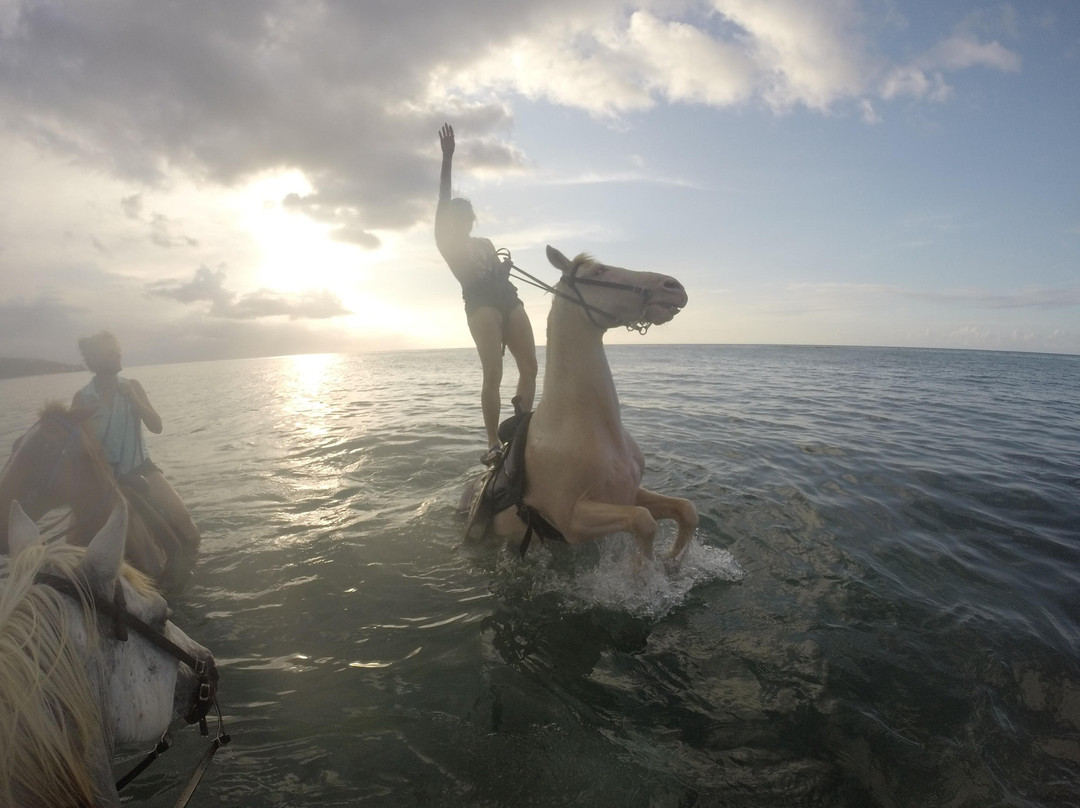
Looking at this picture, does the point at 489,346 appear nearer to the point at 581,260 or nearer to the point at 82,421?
the point at 581,260

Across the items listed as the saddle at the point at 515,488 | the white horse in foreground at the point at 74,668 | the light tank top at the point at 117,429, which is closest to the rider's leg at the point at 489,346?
the saddle at the point at 515,488

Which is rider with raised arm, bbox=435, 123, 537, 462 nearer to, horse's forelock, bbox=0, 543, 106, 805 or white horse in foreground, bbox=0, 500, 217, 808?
white horse in foreground, bbox=0, 500, 217, 808

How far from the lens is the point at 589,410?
3.83 metres

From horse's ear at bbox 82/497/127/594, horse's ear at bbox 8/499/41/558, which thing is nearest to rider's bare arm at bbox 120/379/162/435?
horse's ear at bbox 8/499/41/558

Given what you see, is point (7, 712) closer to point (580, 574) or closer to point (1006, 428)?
point (580, 574)

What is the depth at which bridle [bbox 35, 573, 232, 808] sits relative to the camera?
4.82 feet

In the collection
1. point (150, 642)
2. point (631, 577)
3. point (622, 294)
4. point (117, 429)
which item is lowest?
point (631, 577)

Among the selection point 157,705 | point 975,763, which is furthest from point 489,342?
point 975,763

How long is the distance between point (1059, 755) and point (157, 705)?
399 cm

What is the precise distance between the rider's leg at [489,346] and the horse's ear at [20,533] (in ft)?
13.4

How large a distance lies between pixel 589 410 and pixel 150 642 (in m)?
2.89

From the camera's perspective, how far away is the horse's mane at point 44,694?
1246 mm

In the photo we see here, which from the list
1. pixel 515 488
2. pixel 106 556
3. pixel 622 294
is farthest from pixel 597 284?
pixel 106 556

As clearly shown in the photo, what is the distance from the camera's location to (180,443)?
10586 mm
